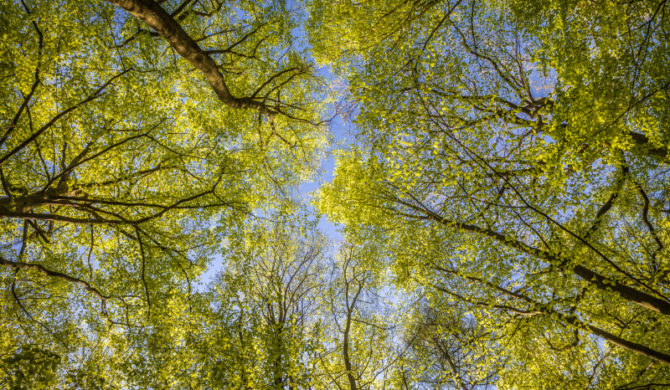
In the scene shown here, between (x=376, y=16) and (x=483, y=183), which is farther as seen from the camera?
(x=376, y=16)

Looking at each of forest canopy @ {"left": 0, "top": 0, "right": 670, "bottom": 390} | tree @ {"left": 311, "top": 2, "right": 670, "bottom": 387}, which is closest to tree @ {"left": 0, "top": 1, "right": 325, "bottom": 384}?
forest canopy @ {"left": 0, "top": 0, "right": 670, "bottom": 390}

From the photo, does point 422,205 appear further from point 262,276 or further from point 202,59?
point 262,276

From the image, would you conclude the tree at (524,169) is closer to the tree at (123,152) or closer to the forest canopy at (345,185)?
the forest canopy at (345,185)

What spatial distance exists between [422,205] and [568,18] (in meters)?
5.62

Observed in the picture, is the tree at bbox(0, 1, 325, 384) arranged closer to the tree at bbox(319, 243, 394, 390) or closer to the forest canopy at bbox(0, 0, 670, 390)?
the forest canopy at bbox(0, 0, 670, 390)

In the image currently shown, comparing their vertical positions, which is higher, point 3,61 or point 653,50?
point 3,61

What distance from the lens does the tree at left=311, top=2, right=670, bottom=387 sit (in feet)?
17.0

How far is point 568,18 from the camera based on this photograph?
6.75 metres

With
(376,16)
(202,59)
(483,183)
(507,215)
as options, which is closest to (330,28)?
(376,16)

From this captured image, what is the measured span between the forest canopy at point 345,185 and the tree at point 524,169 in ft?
0.27

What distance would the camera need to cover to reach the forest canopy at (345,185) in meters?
5.28

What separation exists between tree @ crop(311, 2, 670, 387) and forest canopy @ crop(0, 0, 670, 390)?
81 mm

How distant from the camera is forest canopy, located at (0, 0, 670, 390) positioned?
5281 mm

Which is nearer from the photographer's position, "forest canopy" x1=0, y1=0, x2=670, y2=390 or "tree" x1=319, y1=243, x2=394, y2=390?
"forest canopy" x1=0, y1=0, x2=670, y2=390
